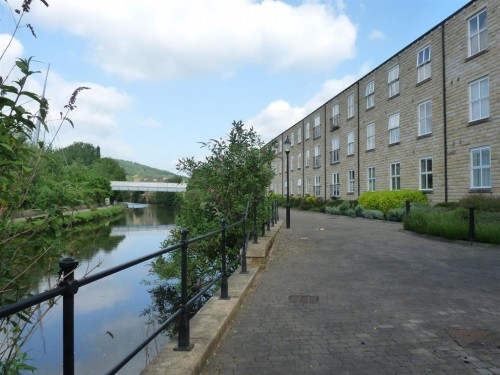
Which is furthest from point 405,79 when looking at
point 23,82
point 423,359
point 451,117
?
point 23,82

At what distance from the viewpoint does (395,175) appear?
23141mm

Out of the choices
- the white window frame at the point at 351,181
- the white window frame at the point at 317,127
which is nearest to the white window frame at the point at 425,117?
the white window frame at the point at 351,181

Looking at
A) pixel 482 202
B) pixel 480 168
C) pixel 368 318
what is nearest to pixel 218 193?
pixel 368 318

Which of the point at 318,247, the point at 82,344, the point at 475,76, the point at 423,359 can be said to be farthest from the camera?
the point at 475,76

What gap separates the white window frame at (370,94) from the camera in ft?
85.6

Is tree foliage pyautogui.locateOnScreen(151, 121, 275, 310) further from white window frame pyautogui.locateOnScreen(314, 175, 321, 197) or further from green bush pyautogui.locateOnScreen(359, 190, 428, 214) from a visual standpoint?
white window frame pyautogui.locateOnScreen(314, 175, 321, 197)

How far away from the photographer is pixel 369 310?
213 inches

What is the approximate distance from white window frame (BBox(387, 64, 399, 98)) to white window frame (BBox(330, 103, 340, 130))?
815cm

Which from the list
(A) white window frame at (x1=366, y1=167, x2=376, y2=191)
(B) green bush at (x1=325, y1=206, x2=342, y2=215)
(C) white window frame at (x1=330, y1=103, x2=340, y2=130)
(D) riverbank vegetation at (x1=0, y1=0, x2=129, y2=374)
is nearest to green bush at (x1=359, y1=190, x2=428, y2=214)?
(A) white window frame at (x1=366, y1=167, x2=376, y2=191)

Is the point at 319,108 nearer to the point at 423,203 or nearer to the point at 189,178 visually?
the point at 423,203

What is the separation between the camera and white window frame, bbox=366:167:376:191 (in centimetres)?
2577

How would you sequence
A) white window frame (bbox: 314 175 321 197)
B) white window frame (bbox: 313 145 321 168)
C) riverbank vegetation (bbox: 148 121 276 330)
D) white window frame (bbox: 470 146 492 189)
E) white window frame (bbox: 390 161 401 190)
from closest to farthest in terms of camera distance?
riverbank vegetation (bbox: 148 121 276 330)
white window frame (bbox: 470 146 492 189)
white window frame (bbox: 390 161 401 190)
white window frame (bbox: 314 175 321 197)
white window frame (bbox: 313 145 321 168)

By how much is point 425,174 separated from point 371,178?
595 cm

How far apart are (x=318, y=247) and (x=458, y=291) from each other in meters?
5.09
